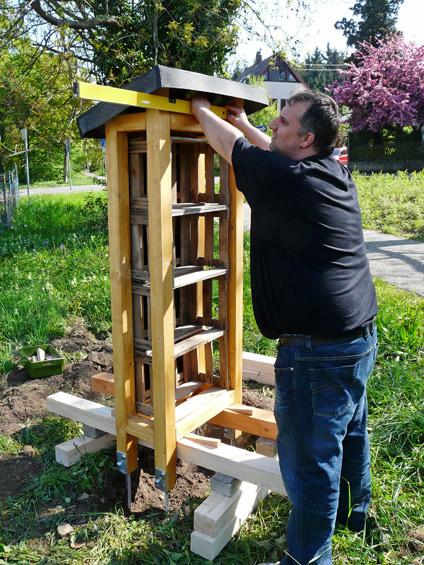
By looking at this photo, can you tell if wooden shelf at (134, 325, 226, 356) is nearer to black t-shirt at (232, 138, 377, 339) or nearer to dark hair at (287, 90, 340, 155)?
black t-shirt at (232, 138, 377, 339)

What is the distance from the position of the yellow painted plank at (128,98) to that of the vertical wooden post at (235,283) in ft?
1.84

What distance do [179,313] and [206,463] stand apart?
92cm

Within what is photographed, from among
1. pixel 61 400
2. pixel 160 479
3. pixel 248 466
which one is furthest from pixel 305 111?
pixel 61 400

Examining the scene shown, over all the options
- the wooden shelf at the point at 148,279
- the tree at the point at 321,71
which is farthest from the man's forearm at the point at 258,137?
the tree at the point at 321,71

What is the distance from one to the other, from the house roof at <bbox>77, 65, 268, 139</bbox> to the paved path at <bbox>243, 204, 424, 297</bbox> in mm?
3648

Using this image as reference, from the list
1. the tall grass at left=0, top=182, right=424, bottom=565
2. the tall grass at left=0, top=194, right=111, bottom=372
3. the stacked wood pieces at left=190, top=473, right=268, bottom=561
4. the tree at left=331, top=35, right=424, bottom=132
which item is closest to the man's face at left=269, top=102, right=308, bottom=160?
the stacked wood pieces at left=190, top=473, right=268, bottom=561

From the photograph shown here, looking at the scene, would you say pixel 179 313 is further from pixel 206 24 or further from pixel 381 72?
pixel 381 72

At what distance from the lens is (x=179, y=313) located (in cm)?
321

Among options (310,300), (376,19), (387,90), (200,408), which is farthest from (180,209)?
Result: (376,19)

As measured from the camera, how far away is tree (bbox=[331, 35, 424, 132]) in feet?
71.6

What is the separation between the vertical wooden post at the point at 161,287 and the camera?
7.85 ft

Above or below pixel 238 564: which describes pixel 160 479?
above

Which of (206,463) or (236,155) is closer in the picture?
(236,155)

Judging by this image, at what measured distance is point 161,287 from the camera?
2.49m
